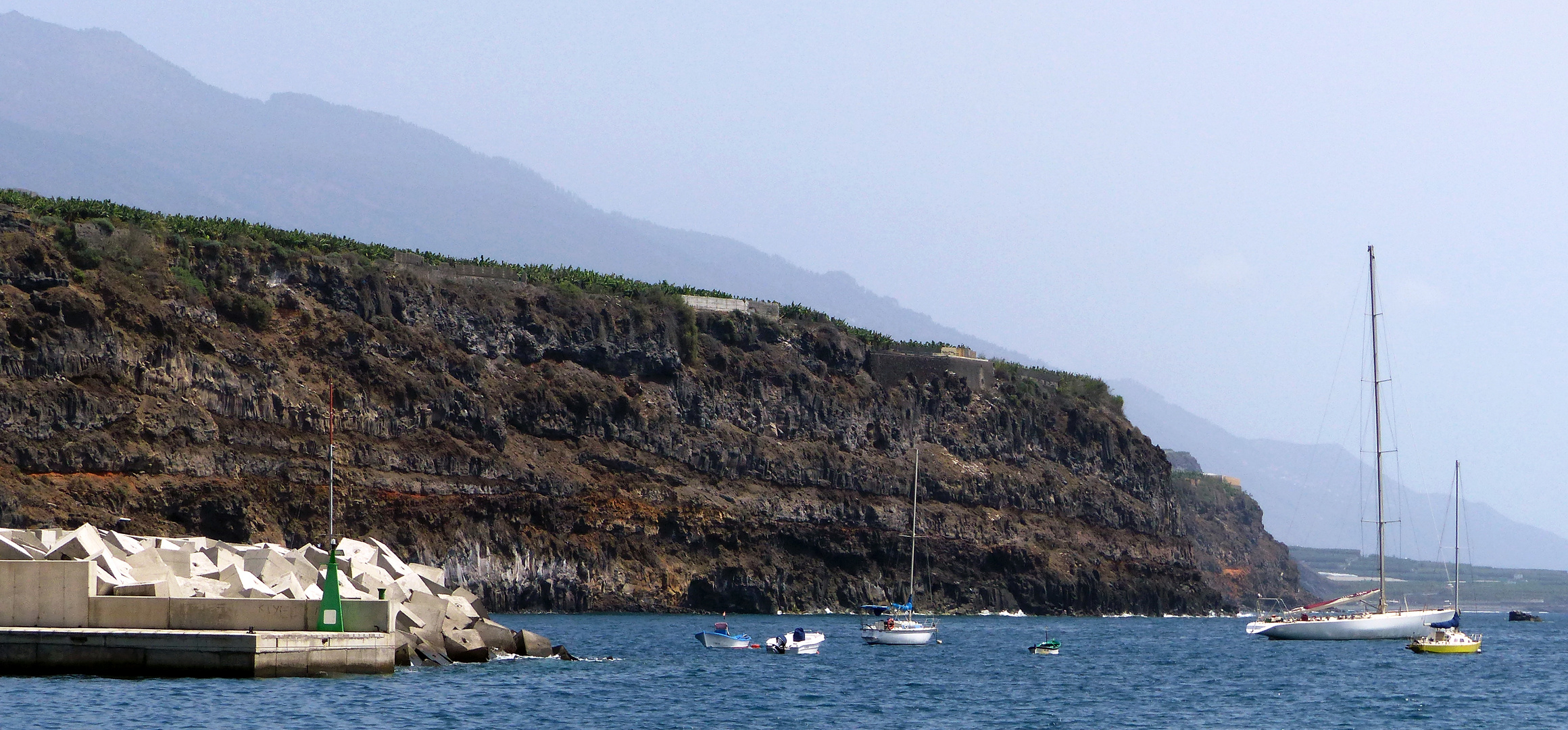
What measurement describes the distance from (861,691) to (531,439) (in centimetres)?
6005

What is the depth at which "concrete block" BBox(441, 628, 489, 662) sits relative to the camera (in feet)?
177

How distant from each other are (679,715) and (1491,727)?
77.4ft

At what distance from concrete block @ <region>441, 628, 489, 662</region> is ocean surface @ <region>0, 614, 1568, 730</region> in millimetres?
1044

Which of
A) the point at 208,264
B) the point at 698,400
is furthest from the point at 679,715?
the point at 698,400

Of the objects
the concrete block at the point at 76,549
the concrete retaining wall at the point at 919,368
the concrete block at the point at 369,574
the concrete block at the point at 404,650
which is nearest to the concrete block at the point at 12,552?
the concrete block at the point at 76,549

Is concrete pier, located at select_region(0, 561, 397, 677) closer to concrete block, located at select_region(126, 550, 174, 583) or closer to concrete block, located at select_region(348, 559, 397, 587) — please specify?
concrete block, located at select_region(126, 550, 174, 583)

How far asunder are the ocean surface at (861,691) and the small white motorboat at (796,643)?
3.17 feet

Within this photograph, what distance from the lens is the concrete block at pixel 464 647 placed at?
53.9 meters

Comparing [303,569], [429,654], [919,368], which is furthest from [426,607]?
[919,368]

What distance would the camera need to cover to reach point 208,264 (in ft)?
343

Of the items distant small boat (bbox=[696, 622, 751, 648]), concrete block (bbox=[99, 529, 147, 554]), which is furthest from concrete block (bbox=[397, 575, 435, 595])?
distant small boat (bbox=[696, 622, 751, 648])

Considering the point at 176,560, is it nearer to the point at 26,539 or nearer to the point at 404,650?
the point at 26,539

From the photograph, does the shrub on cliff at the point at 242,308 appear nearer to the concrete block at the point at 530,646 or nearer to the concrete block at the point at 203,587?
the concrete block at the point at 530,646

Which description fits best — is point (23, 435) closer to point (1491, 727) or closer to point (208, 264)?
point (208, 264)
